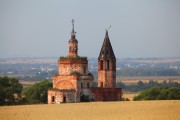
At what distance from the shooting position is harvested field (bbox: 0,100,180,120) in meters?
48.8

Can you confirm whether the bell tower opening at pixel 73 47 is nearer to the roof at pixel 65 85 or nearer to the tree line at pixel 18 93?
the roof at pixel 65 85

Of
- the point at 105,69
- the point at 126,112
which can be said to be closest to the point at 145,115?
the point at 126,112

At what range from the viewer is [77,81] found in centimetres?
6644

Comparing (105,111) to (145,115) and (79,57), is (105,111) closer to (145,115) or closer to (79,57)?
(145,115)

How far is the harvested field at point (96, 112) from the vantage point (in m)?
48.8

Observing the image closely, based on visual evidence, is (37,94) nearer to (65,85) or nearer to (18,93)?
(18,93)

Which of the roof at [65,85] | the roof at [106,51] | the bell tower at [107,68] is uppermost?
the roof at [106,51]

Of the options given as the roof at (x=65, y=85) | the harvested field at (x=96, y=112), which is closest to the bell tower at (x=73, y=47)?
the roof at (x=65, y=85)

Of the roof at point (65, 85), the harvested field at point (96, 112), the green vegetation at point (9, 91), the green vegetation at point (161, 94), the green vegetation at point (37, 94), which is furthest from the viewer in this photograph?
the green vegetation at point (161, 94)

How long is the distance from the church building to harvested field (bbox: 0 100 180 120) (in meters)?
2.65

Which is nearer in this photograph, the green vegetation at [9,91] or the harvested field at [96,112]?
the harvested field at [96,112]

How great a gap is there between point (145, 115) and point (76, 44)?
2038 cm

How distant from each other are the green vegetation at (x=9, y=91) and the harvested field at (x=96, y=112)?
8.48 m

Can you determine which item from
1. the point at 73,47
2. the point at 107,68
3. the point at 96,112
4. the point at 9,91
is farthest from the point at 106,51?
the point at 96,112
